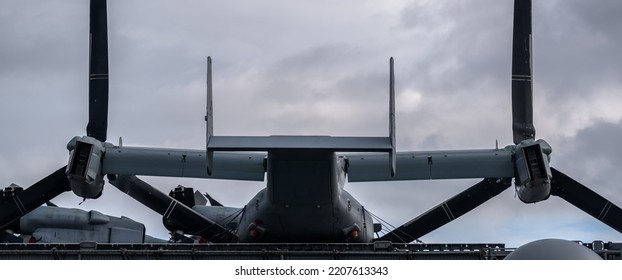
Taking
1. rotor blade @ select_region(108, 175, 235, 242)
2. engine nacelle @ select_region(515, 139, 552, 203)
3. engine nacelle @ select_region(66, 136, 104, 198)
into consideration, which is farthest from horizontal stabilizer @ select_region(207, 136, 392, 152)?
rotor blade @ select_region(108, 175, 235, 242)

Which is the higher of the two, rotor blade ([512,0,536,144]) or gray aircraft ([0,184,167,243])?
rotor blade ([512,0,536,144])

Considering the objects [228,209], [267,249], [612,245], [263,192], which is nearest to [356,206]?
[263,192]

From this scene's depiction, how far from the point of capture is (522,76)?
66750 millimetres

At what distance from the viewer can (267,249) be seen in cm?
4678

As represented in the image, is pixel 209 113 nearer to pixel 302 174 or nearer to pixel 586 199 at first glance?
pixel 302 174

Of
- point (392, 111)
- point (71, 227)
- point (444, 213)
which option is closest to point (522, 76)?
point (444, 213)

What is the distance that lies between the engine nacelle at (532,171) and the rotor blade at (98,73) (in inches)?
998

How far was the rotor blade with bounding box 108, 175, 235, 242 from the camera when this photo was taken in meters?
64.8

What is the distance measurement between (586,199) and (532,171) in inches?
269

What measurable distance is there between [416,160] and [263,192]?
37.9 ft

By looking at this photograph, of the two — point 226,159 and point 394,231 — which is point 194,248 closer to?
point 226,159

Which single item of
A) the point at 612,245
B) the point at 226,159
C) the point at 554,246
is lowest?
the point at 554,246

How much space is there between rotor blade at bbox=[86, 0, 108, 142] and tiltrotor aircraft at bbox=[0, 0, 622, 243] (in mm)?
63

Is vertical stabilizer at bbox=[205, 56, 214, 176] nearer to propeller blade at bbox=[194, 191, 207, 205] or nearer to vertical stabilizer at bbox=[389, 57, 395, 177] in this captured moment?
vertical stabilizer at bbox=[389, 57, 395, 177]
